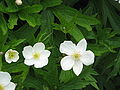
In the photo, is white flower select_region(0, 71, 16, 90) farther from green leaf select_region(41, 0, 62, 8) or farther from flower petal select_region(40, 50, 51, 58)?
green leaf select_region(41, 0, 62, 8)

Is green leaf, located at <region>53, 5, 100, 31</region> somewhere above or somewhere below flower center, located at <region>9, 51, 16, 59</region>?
above

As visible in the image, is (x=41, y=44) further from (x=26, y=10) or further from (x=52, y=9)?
(x=52, y=9)

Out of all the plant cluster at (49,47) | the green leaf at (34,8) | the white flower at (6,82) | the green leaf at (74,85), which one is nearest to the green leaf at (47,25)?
the plant cluster at (49,47)

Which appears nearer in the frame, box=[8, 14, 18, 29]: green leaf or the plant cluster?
the plant cluster

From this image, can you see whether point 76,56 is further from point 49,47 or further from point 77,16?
point 77,16

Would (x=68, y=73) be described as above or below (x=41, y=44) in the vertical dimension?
below

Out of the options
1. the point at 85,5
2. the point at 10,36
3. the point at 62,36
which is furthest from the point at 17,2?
the point at 85,5

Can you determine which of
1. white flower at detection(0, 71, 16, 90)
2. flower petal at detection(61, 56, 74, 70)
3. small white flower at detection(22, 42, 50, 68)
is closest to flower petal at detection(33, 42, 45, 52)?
small white flower at detection(22, 42, 50, 68)
